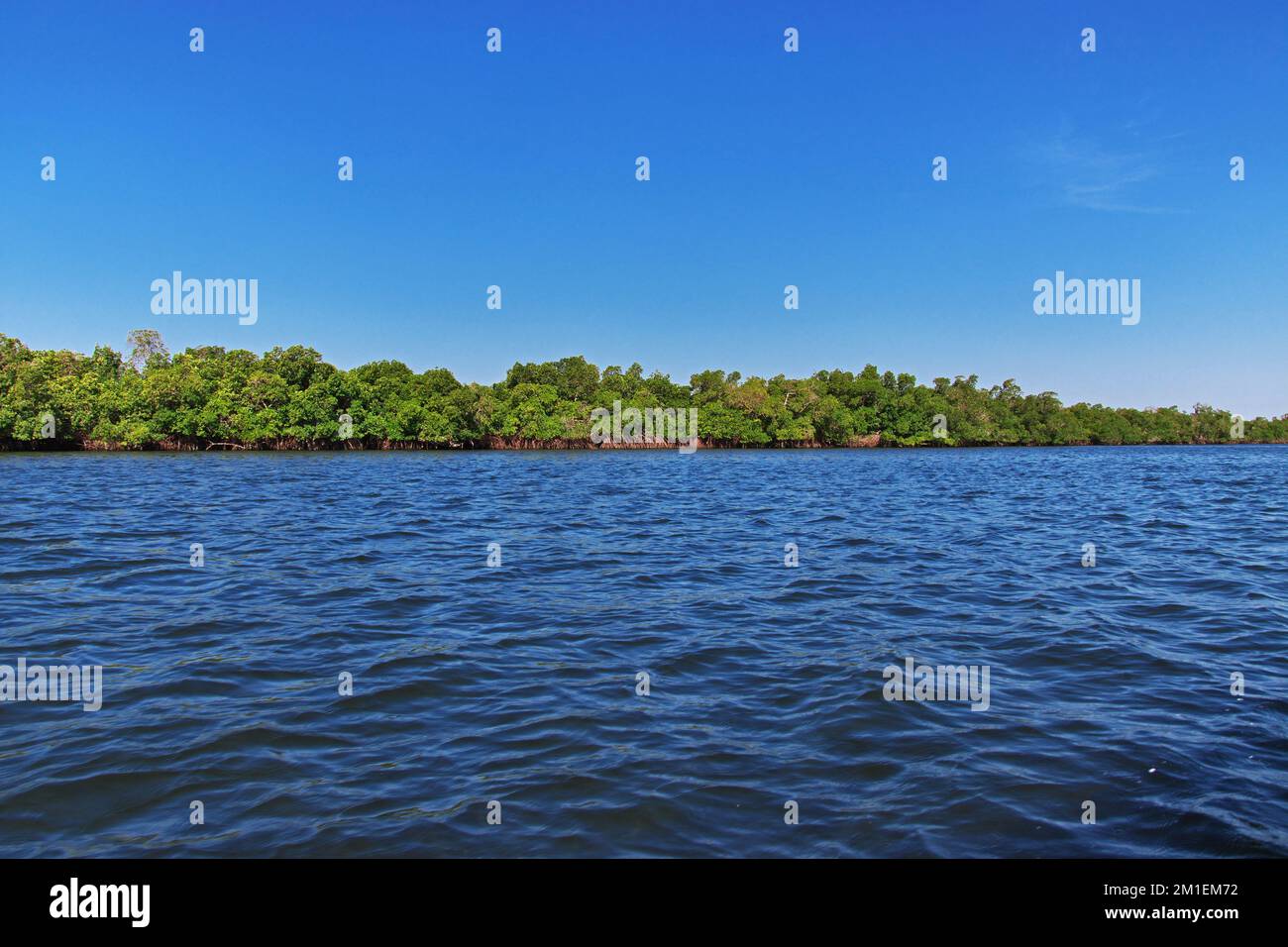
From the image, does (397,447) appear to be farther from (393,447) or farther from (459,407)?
(459,407)

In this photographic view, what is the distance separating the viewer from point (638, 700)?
845cm

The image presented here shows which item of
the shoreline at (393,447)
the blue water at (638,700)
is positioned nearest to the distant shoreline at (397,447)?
the shoreline at (393,447)

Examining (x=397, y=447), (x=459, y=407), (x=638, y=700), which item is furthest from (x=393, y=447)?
(x=638, y=700)

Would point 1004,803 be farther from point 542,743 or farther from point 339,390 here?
point 339,390

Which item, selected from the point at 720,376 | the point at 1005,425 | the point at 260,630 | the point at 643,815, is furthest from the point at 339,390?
the point at 1005,425

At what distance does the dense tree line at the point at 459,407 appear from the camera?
92.5 meters

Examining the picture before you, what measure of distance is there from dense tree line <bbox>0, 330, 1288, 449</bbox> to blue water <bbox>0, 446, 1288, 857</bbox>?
84867 millimetres

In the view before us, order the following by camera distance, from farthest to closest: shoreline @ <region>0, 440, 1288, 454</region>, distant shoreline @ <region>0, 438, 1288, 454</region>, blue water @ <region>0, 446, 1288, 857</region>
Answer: shoreline @ <region>0, 440, 1288, 454</region>
distant shoreline @ <region>0, 438, 1288, 454</region>
blue water @ <region>0, 446, 1288, 857</region>

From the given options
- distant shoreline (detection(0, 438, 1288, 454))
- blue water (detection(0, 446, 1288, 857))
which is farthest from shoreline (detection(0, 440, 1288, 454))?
blue water (detection(0, 446, 1288, 857))

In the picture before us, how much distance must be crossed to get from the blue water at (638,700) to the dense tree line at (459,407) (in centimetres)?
8487

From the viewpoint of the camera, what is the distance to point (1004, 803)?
6.02m

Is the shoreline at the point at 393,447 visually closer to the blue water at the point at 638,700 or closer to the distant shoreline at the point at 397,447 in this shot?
the distant shoreline at the point at 397,447

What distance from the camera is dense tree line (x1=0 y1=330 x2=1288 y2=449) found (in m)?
92.5

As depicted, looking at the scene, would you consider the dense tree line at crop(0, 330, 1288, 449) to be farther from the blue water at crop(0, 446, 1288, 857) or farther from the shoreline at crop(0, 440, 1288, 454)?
the blue water at crop(0, 446, 1288, 857)
